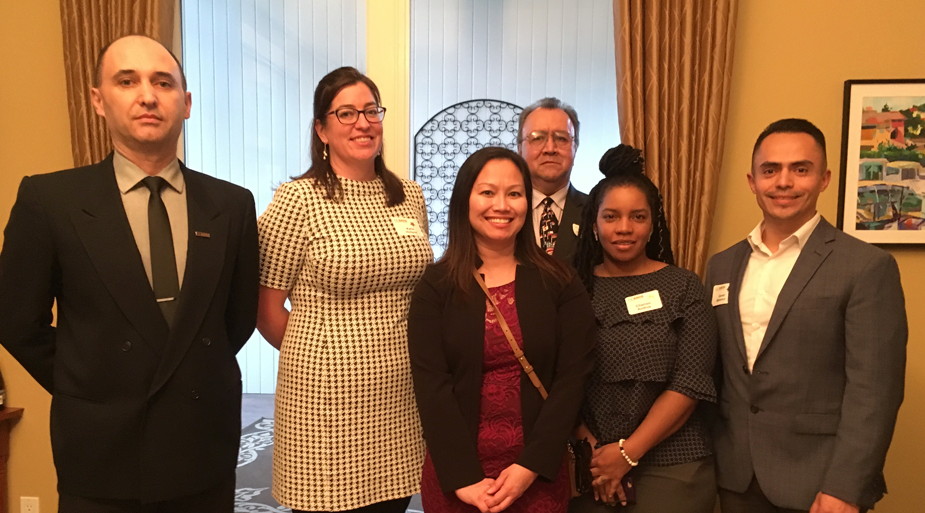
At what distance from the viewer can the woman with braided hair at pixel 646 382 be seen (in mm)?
1700

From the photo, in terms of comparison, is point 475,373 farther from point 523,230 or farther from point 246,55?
point 246,55

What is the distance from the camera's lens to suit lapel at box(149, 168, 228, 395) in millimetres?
1430

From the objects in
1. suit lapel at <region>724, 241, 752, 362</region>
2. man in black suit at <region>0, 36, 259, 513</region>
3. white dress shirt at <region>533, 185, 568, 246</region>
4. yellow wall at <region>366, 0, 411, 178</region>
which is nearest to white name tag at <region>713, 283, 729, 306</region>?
suit lapel at <region>724, 241, 752, 362</region>

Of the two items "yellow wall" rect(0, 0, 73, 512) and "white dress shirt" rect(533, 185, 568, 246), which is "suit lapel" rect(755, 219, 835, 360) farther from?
"yellow wall" rect(0, 0, 73, 512)

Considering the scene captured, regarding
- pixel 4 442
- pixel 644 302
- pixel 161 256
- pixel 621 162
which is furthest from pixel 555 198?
pixel 4 442

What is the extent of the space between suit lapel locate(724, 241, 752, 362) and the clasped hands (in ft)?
2.57

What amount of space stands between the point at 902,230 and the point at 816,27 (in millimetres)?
1031

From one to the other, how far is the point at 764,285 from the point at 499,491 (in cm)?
104

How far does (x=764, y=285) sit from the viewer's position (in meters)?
1.78

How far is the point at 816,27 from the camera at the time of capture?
2668 mm

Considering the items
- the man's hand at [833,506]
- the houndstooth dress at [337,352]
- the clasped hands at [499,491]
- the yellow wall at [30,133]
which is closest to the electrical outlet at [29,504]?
the yellow wall at [30,133]

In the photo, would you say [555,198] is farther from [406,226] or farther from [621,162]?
[406,226]

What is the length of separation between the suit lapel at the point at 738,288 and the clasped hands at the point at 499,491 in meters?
0.78

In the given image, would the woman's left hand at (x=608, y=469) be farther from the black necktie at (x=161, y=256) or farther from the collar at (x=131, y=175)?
the collar at (x=131, y=175)
